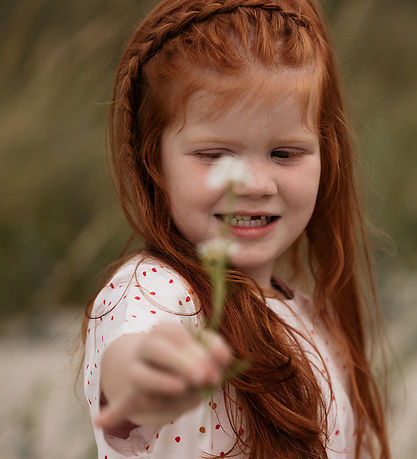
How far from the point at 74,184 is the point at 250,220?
863mm

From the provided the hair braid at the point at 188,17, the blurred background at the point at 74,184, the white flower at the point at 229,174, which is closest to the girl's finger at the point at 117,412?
the white flower at the point at 229,174

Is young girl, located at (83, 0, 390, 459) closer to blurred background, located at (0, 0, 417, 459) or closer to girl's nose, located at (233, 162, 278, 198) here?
girl's nose, located at (233, 162, 278, 198)

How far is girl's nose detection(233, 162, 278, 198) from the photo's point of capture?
0.70 m

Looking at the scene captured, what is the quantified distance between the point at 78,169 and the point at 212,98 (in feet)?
2.85

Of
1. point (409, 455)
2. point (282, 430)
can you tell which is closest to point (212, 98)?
point (282, 430)

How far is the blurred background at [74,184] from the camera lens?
4.29 ft

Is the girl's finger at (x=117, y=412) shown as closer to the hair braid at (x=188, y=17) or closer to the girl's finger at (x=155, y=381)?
the girl's finger at (x=155, y=381)

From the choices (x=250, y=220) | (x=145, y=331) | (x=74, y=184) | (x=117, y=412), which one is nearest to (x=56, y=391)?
(x=74, y=184)

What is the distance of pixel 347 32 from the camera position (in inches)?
57.1

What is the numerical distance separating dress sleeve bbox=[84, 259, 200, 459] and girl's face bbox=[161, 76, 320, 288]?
0.26ft

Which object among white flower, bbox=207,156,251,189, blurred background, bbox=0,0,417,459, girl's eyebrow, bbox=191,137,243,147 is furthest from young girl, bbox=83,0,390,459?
blurred background, bbox=0,0,417,459

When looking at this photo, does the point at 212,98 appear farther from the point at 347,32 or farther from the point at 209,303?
the point at 347,32

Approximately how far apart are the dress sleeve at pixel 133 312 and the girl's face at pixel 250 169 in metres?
0.08

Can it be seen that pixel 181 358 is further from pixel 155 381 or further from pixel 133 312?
pixel 133 312
